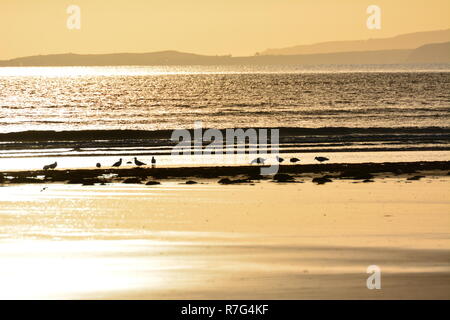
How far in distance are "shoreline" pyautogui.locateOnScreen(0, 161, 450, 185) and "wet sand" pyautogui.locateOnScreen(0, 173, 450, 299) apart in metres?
2.90

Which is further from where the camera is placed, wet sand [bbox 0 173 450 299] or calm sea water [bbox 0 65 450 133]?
calm sea water [bbox 0 65 450 133]

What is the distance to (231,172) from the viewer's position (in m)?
33.7

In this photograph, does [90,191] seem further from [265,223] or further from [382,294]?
[382,294]

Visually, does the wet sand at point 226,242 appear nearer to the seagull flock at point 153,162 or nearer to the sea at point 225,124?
the seagull flock at point 153,162

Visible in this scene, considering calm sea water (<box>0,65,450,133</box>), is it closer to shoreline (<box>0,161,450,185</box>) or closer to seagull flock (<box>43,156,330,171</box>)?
seagull flock (<box>43,156,330,171</box>)

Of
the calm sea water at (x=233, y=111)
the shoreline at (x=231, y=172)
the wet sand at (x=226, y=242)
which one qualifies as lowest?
the calm sea water at (x=233, y=111)

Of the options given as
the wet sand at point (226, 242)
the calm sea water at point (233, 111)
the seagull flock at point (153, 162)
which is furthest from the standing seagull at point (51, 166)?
the calm sea water at point (233, 111)

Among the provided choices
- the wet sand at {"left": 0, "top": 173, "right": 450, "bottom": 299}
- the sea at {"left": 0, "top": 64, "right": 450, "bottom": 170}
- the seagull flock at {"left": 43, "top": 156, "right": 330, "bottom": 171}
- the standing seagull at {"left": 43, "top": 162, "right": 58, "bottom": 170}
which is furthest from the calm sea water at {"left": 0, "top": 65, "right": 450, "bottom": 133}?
the wet sand at {"left": 0, "top": 173, "right": 450, "bottom": 299}

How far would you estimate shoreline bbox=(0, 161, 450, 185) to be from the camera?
31.6 metres

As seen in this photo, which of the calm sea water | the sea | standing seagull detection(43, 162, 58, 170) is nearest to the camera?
standing seagull detection(43, 162, 58, 170)

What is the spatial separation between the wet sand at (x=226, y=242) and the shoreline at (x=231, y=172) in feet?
9.51

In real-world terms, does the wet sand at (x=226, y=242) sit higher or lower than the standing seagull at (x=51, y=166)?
higher

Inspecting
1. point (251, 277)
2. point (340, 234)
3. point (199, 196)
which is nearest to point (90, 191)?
point (199, 196)

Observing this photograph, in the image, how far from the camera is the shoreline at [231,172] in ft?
104
